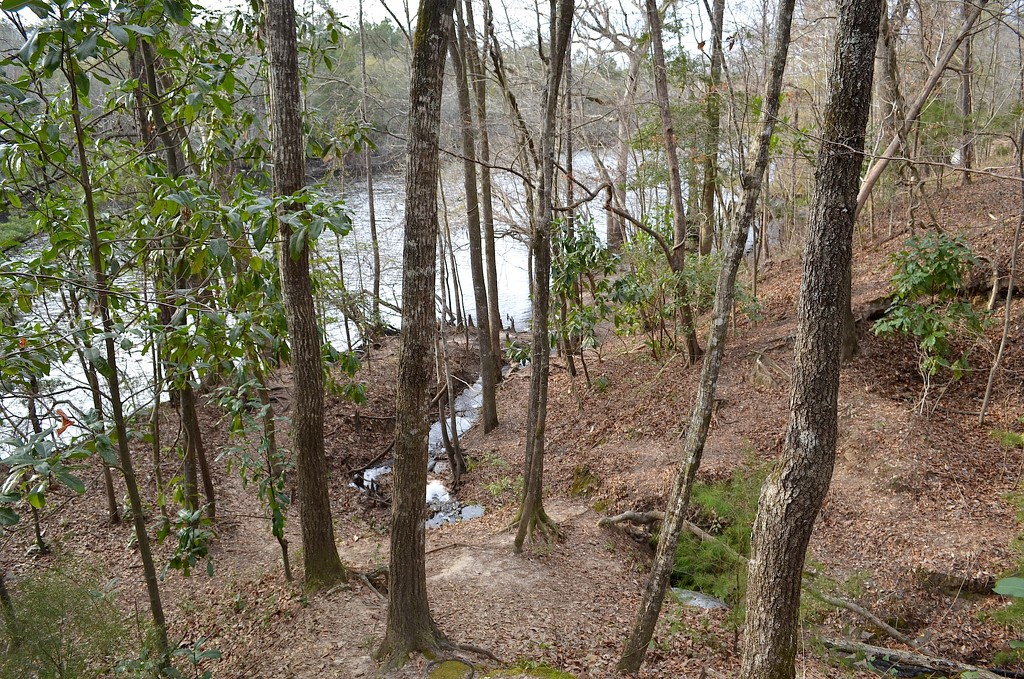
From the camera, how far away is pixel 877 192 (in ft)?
48.5

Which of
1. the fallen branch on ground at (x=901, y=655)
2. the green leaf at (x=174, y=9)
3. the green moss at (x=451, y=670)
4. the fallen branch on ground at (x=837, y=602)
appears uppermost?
the green leaf at (x=174, y=9)

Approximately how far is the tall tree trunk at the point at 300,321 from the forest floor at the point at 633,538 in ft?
1.88

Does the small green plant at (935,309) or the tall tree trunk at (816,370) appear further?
the small green plant at (935,309)

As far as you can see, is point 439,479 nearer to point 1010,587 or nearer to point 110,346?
point 110,346

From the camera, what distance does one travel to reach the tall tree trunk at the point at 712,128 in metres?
12.1

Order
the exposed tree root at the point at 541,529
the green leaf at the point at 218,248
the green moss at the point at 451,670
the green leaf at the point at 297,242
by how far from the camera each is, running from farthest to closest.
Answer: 1. the exposed tree root at the point at 541,529
2. the green moss at the point at 451,670
3. the green leaf at the point at 297,242
4. the green leaf at the point at 218,248

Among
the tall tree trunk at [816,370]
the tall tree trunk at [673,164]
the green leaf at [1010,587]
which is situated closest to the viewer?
the green leaf at [1010,587]

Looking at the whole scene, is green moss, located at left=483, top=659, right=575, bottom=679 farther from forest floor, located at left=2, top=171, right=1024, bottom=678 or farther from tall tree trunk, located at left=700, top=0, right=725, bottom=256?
tall tree trunk, located at left=700, top=0, right=725, bottom=256

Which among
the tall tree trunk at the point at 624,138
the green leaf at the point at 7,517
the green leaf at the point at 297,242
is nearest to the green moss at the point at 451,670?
the green leaf at the point at 7,517

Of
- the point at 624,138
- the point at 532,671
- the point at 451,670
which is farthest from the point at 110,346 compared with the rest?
the point at 624,138

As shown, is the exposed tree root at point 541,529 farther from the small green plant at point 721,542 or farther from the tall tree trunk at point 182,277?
the tall tree trunk at point 182,277

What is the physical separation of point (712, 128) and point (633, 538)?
328 inches

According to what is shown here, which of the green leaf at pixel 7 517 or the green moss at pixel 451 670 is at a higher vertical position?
the green leaf at pixel 7 517

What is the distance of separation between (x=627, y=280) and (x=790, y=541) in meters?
7.55
